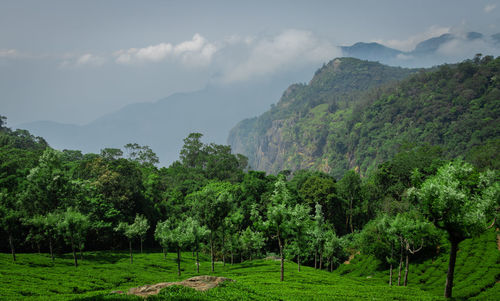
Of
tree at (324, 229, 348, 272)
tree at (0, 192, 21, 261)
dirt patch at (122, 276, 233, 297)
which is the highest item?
tree at (0, 192, 21, 261)

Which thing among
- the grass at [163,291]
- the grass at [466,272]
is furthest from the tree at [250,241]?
the grass at [466,272]

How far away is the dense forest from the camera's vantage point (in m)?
22.2

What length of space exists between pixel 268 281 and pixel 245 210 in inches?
1840

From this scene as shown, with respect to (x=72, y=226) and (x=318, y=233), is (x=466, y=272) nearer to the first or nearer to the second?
(x=318, y=233)

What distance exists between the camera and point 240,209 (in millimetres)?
69250

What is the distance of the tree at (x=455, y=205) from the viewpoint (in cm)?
1973

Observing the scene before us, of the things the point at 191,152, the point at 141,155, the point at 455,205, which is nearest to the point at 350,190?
the point at 455,205

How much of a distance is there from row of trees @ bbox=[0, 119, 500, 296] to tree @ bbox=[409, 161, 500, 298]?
0.07 metres

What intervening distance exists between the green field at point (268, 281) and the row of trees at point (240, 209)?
363 centimetres

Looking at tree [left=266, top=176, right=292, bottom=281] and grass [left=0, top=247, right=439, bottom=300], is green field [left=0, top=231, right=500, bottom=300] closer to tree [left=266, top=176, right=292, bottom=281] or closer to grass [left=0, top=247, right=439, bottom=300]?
grass [left=0, top=247, right=439, bottom=300]

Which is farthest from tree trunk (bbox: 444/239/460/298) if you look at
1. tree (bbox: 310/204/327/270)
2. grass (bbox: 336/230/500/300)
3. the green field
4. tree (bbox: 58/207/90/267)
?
tree (bbox: 58/207/90/267)

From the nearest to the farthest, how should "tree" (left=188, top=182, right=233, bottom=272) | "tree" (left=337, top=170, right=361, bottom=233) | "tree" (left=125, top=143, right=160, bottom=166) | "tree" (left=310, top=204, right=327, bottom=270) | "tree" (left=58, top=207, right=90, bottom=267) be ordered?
"tree" (left=188, top=182, right=233, bottom=272)
"tree" (left=58, top=207, right=90, bottom=267)
"tree" (left=310, top=204, right=327, bottom=270)
"tree" (left=337, top=170, right=361, bottom=233)
"tree" (left=125, top=143, right=160, bottom=166)

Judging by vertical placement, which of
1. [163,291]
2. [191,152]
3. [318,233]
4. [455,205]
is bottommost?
[318,233]

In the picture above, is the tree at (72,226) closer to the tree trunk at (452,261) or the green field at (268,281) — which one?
the green field at (268,281)
